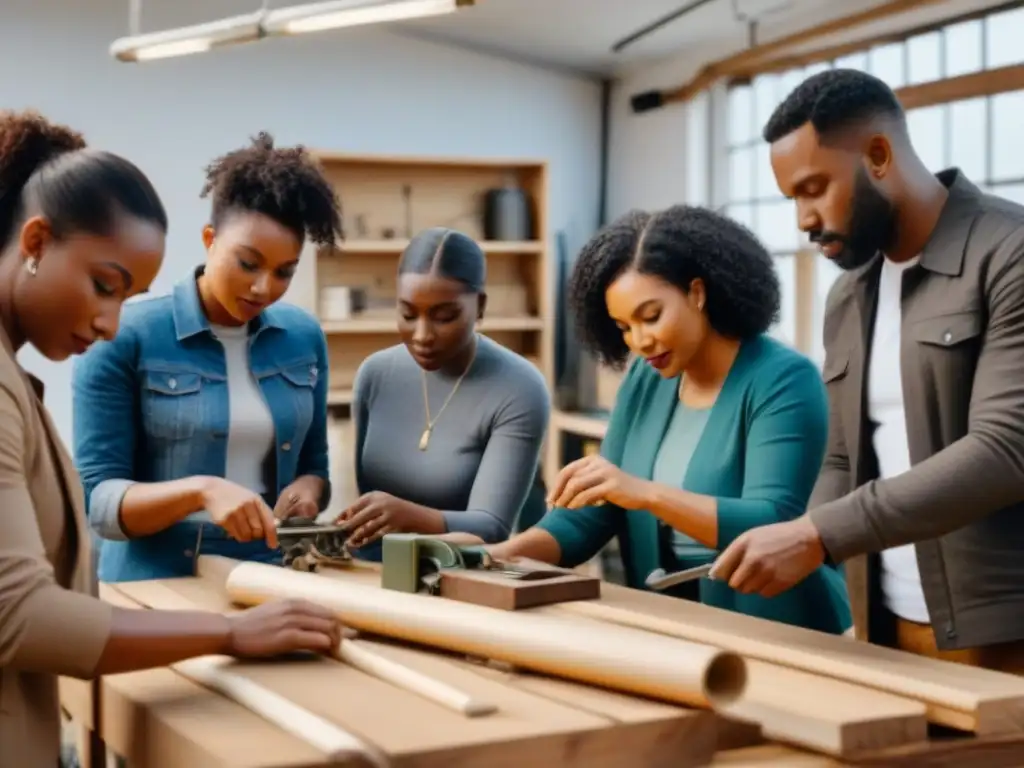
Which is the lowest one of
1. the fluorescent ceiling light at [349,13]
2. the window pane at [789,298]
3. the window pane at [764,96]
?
the window pane at [789,298]

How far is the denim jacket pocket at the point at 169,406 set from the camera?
242 cm

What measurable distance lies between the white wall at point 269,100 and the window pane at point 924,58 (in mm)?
2430

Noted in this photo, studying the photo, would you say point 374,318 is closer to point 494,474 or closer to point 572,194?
point 572,194

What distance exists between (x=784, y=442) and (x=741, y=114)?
15.0ft

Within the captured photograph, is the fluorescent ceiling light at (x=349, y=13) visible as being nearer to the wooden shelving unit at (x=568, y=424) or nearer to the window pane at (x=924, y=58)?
the window pane at (x=924, y=58)

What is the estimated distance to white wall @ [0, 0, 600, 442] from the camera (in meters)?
6.25

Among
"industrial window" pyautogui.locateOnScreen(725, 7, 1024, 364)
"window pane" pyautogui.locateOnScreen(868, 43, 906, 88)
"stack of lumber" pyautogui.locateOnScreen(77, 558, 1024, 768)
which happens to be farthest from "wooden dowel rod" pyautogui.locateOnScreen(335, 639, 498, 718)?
"window pane" pyautogui.locateOnScreen(868, 43, 906, 88)

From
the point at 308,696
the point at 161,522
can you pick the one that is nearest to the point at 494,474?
the point at 161,522

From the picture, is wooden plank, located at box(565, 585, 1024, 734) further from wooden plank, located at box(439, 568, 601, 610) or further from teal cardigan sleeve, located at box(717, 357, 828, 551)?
teal cardigan sleeve, located at box(717, 357, 828, 551)

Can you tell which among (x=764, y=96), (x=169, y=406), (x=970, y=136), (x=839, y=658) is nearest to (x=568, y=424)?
(x=764, y=96)

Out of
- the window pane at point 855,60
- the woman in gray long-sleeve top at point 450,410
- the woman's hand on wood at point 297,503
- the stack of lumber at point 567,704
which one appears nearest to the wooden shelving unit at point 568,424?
the window pane at point 855,60

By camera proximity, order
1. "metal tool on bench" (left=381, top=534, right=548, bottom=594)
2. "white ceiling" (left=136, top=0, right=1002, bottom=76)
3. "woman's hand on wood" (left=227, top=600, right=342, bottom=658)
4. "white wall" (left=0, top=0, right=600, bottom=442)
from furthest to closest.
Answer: "white wall" (left=0, top=0, right=600, bottom=442) < "white ceiling" (left=136, top=0, right=1002, bottom=76) < "metal tool on bench" (left=381, top=534, right=548, bottom=594) < "woman's hand on wood" (left=227, top=600, right=342, bottom=658)

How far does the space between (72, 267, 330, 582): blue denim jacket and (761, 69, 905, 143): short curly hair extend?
1.08m

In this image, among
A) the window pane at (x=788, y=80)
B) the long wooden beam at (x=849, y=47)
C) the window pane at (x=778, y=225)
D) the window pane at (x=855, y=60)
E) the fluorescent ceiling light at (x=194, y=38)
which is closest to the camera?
the fluorescent ceiling light at (x=194, y=38)
